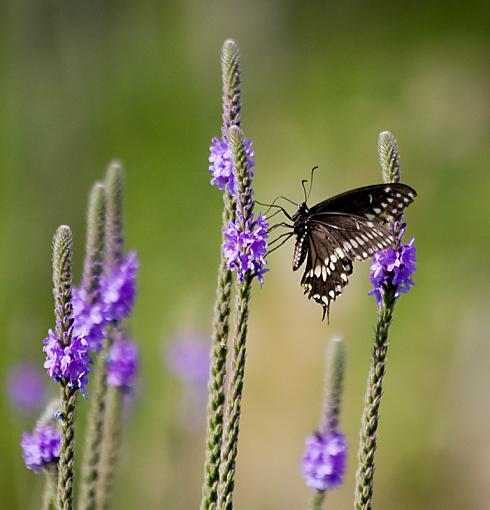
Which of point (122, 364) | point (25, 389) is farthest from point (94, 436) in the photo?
point (25, 389)

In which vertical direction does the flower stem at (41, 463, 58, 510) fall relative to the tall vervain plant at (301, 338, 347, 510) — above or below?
below

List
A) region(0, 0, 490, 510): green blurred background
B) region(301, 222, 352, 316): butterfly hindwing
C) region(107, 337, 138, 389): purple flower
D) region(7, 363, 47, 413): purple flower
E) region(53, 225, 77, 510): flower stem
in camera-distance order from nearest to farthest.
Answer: region(53, 225, 77, 510): flower stem
region(301, 222, 352, 316): butterfly hindwing
region(107, 337, 138, 389): purple flower
region(7, 363, 47, 413): purple flower
region(0, 0, 490, 510): green blurred background

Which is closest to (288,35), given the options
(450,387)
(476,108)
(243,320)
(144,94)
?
(144,94)

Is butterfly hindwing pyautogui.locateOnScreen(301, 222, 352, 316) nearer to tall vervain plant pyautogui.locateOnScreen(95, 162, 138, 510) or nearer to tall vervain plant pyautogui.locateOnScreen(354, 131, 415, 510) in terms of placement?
tall vervain plant pyautogui.locateOnScreen(354, 131, 415, 510)

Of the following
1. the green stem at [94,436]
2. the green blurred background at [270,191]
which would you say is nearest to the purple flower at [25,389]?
the green blurred background at [270,191]

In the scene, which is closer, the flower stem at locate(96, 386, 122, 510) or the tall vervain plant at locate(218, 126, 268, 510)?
the tall vervain plant at locate(218, 126, 268, 510)

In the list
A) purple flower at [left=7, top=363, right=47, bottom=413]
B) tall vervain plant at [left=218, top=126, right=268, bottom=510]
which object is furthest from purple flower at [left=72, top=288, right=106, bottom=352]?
purple flower at [left=7, top=363, right=47, bottom=413]

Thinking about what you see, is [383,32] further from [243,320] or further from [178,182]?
[243,320]

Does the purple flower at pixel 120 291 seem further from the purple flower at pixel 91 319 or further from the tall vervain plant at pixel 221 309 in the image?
the tall vervain plant at pixel 221 309

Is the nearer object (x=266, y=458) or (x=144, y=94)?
(x=266, y=458)
